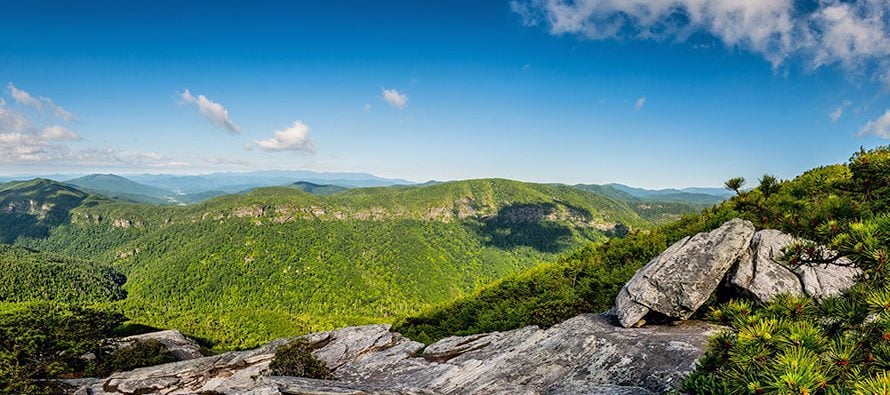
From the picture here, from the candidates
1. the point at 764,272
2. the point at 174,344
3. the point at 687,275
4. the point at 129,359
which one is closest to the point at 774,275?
the point at 764,272

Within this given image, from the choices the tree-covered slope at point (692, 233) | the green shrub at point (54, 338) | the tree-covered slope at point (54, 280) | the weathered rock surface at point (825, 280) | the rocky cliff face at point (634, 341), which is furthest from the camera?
the tree-covered slope at point (54, 280)

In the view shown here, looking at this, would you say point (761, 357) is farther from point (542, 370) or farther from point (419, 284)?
point (419, 284)

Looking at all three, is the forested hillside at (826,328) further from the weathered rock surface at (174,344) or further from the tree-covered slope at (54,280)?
the tree-covered slope at (54,280)

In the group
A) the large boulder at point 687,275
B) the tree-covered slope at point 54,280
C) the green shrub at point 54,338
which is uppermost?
the large boulder at point 687,275

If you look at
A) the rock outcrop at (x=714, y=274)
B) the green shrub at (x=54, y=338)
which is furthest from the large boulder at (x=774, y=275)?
the green shrub at (x=54, y=338)

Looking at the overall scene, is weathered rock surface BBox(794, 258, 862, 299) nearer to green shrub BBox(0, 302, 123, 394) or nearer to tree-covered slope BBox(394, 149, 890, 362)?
tree-covered slope BBox(394, 149, 890, 362)

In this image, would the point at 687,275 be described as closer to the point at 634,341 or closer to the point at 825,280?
the point at 634,341
